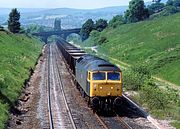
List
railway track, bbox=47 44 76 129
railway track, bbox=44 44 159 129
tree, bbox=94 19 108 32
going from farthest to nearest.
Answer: tree, bbox=94 19 108 32 → railway track, bbox=47 44 76 129 → railway track, bbox=44 44 159 129

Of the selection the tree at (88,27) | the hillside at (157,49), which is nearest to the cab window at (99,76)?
the hillside at (157,49)

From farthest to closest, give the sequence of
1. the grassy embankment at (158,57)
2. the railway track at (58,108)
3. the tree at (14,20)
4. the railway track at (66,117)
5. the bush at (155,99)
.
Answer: the tree at (14,20)
the grassy embankment at (158,57)
the bush at (155,99)
the railway track at (58,108)
the railway track at (66,117)

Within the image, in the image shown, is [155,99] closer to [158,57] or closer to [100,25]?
[158,57]

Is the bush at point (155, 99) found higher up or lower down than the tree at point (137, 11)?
lower down

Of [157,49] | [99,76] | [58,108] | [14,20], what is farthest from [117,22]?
[99,76]

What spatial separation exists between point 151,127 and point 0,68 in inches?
872

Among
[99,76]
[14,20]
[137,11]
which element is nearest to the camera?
[99,76]

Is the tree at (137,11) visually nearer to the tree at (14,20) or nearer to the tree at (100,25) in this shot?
the tree at (100,25)

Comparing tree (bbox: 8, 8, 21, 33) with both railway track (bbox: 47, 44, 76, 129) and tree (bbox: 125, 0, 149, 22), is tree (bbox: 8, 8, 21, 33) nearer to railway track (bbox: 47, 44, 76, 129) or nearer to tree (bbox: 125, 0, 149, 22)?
tree (bbox: 125, 0, 149, 22)

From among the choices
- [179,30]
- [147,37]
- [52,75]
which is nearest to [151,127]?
[52,75]

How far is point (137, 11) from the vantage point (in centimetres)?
15275

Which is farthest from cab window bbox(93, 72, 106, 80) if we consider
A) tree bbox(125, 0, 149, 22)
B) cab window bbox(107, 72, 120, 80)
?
tree bbox(125, 0, 149, 22)

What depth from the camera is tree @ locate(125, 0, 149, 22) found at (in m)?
150

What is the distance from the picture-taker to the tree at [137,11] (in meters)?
150
